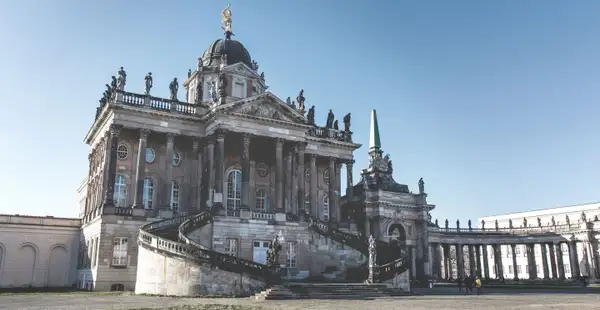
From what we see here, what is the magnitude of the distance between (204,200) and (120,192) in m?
6.69

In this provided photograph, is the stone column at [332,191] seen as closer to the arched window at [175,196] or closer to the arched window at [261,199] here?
the arched window at [261,199]

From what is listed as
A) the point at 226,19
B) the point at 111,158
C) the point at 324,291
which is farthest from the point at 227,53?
Answer: the point at 324,291

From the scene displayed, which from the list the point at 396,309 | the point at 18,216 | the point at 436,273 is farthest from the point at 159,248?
the point at 436,273

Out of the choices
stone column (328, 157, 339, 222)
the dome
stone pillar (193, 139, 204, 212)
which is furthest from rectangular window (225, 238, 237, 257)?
the dome

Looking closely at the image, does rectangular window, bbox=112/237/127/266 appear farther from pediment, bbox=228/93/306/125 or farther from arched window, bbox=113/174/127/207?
pediment, bbox=228/93/306/125

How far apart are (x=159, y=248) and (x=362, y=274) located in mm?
15886

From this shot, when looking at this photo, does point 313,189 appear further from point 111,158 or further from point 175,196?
point 111,158

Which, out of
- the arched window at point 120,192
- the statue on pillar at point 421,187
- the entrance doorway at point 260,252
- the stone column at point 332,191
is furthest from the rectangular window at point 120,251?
the statue on pillar at point 421,187

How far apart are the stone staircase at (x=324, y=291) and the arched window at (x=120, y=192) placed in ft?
61.9

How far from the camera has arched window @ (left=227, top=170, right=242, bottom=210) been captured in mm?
45031

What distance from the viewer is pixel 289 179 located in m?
44.1

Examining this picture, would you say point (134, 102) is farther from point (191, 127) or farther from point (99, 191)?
point (99, 191)

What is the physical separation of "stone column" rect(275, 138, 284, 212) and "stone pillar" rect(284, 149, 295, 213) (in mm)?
897

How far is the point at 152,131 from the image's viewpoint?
138 ft
